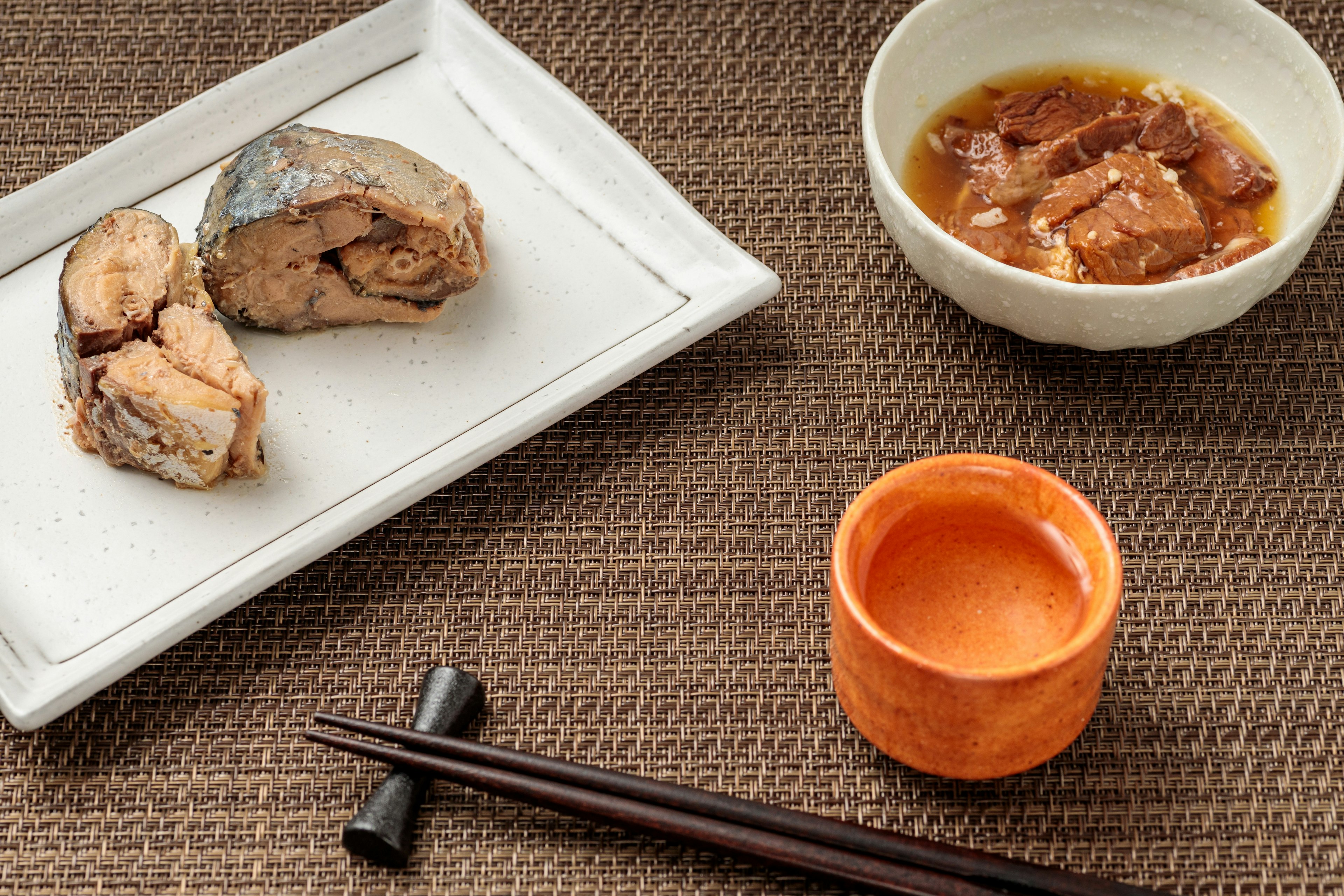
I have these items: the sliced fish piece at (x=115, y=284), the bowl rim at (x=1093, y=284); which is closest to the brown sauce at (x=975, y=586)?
the bowl rim at (x=1093, y=284)

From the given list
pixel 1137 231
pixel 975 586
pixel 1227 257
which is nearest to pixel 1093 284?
pixel 1137 231

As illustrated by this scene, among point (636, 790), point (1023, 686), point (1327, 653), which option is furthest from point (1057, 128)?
point (636, 790)

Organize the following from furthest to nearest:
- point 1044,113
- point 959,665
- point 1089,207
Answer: point 1044,113 < point 1089,207 < point 959,665

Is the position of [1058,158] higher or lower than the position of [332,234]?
lower

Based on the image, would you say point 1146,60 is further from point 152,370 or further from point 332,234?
point 152,370

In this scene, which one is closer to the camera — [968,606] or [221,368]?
[968,606]

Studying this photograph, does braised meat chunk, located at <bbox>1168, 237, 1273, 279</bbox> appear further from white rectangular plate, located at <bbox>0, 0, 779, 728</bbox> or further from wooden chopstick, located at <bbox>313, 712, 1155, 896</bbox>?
wooden chopstick, located at <bbox>313, 712, 1155, 896</bbox>

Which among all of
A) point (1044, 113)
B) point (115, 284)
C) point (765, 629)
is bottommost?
point (765, 629)

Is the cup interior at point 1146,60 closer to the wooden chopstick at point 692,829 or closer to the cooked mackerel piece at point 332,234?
the cooked mackerel piece at point 332,234

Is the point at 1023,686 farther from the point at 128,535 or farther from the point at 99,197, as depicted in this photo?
the point at 99,197
